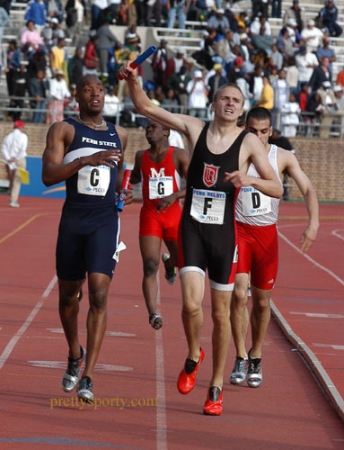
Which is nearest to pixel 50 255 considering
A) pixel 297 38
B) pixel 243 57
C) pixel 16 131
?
pixel 16 131

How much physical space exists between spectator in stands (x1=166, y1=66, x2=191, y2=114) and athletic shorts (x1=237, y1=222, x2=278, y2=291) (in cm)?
2527

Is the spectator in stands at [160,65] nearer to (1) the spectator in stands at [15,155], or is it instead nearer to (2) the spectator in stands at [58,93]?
(2) the spectator in stands at [58,93]

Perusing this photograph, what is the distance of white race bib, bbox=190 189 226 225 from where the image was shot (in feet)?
27.7

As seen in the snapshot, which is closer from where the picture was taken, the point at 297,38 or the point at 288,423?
the point at 288,423

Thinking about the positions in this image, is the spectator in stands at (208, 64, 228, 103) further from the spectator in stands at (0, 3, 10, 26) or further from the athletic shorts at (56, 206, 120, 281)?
the athletic shorts at (56, 206, 120, 281)

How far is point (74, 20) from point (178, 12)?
3.38 metres

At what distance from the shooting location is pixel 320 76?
36469 mm

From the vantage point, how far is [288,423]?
7973 mm

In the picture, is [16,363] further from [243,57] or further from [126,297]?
[243,57]

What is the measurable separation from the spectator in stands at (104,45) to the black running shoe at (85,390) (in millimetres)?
27576

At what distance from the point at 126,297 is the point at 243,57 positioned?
22057 mm

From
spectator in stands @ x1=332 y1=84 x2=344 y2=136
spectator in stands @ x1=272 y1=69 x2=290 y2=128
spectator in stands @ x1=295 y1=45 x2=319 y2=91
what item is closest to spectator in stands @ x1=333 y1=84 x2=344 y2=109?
spectator in stands @ x1=332 y1=84 x2=344 y2=136

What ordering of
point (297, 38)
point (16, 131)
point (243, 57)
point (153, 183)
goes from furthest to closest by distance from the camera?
point (297, 38)
point (243, 57)
point (16, 131)
point (153, 183)

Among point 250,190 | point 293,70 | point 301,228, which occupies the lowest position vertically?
point 301,228
